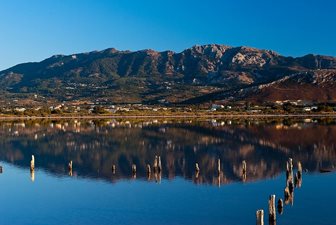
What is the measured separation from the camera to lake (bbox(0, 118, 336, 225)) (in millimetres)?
34094

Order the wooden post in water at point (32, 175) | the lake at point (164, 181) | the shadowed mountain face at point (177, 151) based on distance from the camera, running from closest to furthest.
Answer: the lake at point (164, 181)
the wooden post in water at point (32, 175)
the shadowed mountain face at point (177, 151)

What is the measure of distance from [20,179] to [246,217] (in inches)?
986

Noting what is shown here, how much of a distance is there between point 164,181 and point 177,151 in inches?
910

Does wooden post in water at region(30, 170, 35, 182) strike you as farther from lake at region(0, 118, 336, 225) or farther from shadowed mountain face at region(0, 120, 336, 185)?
shadowed mountain face at region(0, 120, 336, 185)

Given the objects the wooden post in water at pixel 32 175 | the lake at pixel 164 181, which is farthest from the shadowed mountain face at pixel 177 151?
the wooden post in water at pixel 32 175

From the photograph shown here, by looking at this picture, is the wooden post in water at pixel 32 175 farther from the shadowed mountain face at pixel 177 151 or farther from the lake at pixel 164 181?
the shadowed mountain face at pixel 177 151

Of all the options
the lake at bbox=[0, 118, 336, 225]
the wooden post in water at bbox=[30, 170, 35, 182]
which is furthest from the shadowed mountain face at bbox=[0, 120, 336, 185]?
the wooden post in water at bbox=[30, 170, 35, 182]

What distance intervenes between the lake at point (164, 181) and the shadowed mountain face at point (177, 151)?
0.13 metres

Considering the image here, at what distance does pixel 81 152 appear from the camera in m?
69.8

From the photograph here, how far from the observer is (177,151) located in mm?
69688

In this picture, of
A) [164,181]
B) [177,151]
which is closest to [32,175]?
[164,181]

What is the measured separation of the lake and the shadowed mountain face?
0.41ft

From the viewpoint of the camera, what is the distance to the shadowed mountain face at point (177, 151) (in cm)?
5319

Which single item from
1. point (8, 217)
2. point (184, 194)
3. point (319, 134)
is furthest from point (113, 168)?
point (319, 134)
